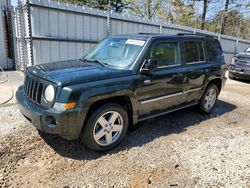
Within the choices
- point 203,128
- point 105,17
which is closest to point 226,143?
point 203,128

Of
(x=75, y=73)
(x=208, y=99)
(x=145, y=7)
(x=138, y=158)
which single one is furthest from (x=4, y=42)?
(x=145, y=7)

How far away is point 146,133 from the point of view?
4.34m

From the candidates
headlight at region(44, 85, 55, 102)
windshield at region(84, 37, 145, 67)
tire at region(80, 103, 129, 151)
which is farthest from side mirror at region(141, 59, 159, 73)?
headlight at region(44, 85, 55, 102)

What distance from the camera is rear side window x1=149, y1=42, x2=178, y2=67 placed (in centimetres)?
411

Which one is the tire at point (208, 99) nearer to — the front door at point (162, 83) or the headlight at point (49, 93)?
the front door at point (162, 83)

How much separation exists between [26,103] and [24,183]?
1.15m

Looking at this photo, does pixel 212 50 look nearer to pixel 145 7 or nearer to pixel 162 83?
pixel 162 83

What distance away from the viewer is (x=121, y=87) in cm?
353

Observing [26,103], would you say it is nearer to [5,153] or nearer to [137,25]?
[5,153]

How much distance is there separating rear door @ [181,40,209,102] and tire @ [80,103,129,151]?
1.70m

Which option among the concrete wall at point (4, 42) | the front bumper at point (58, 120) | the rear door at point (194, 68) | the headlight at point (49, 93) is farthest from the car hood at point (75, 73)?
the concrete wall at point (4, 42)

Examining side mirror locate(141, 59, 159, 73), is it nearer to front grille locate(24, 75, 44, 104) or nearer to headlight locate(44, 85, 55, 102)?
headlight locate(44, 85, 55, 102)

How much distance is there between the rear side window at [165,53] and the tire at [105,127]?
117 cm

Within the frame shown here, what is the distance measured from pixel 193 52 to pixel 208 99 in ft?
4.32
